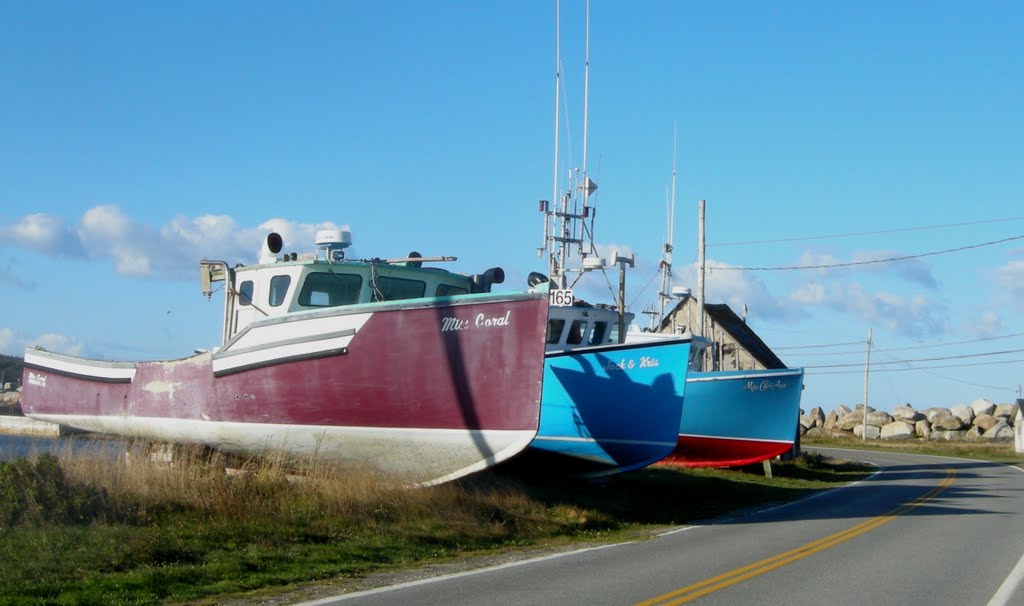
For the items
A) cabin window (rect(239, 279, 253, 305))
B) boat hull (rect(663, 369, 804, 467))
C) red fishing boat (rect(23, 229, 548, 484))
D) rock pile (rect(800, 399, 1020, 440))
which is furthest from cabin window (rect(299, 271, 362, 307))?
rock pile (rect(800, 399, 1020, 440))

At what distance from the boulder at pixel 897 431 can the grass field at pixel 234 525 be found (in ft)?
197

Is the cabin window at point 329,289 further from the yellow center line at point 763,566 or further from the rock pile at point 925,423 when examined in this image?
the rock pile at point 925,423

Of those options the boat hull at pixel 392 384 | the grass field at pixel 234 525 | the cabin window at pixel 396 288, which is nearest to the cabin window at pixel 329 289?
the cabin window at pixel 396 288

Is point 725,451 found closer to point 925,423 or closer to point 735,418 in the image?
point 735,418

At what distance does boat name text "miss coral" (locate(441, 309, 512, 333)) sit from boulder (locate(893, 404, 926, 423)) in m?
67.3

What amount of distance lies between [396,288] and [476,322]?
10.4 ft

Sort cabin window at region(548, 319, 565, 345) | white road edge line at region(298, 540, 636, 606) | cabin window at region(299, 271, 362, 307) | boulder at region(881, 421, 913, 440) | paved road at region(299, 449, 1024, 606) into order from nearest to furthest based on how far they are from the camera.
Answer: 1. white road edge line at region(298, 540, 636, 606)
2. paved road at region(299, 449, 1024, 606)
3. cabin window at region(299, 271, 362, 307)
4. cabin window at region(548, 319, 565, 345)
5. boulder at region(881, 421, 913, 440)

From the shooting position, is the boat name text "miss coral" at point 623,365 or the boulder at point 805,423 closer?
the boat name text "miss coral" at point 623,365

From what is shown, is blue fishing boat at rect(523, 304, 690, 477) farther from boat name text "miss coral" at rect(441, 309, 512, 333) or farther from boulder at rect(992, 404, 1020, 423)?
boulder at rect(992, 404, 1020, 423)

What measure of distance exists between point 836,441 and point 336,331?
194 ft

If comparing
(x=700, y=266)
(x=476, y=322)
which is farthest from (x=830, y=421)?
(x=476, y=322)

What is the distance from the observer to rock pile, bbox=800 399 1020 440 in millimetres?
71562

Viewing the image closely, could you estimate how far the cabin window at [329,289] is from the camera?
17.0m

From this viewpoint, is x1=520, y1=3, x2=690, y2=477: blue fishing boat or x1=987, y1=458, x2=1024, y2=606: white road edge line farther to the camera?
x1=520, y1=3, x2=690, y2=477: blue fishing boat
